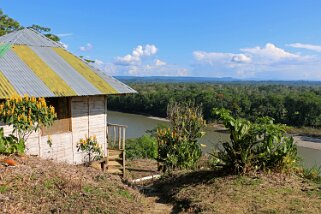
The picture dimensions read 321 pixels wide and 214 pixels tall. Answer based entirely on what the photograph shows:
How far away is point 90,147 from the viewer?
966 centimetres

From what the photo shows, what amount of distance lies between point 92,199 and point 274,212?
8.76 feet

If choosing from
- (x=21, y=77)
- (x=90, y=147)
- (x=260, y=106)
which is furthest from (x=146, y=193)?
(x=260, y=106)

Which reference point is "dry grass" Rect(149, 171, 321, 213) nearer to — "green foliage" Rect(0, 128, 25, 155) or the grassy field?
the grassy field

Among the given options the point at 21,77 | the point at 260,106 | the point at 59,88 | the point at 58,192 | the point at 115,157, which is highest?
the point at 21,77

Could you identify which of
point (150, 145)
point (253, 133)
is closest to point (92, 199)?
point (253, 133)

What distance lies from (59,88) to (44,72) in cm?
82

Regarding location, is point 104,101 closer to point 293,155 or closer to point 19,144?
point 19,144

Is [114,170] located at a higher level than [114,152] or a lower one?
lower

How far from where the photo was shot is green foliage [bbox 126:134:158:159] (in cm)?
1847

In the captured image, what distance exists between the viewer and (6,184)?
506 centimetres

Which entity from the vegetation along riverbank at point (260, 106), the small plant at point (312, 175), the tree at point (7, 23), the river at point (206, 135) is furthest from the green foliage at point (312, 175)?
the vegetation along riverbank at point (260, 106)

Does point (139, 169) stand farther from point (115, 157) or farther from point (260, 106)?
point (260, 106)

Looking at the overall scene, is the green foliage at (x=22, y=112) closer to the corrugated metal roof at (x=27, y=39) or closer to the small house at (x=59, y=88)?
the small house at (x=59, y=88)

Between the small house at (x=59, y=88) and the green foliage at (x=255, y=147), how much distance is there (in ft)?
13.5
